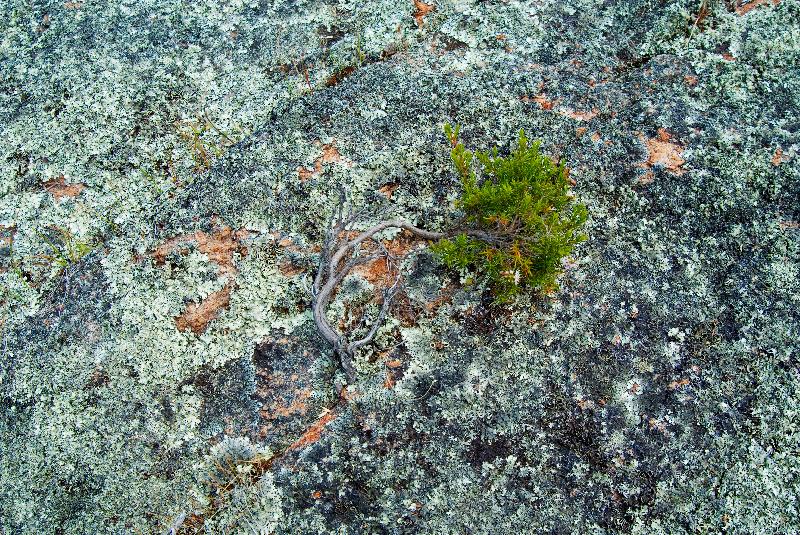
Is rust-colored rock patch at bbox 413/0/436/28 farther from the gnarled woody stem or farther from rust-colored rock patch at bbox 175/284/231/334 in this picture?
rust-colored rock patch at bbox 175/284/231/334

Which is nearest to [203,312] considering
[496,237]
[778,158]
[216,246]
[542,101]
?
[216,246]

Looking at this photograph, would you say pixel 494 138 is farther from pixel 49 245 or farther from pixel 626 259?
pixel 49 245

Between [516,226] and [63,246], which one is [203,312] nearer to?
[63,246]

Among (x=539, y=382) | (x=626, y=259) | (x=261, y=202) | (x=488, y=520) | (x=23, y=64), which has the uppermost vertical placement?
(x=23, y=64)

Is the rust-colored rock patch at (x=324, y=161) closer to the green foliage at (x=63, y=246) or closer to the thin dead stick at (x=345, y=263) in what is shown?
the thin dead stick at (x=345, y=263)

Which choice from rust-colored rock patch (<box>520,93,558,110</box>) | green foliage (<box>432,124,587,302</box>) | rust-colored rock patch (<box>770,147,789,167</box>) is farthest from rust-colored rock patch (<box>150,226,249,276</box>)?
rust-colored rock patch (<box>770,147,789,167</box>)

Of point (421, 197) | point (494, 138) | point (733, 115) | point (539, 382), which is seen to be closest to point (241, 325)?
point (421, 197)

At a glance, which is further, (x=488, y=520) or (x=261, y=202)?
(x=261, y=202)
